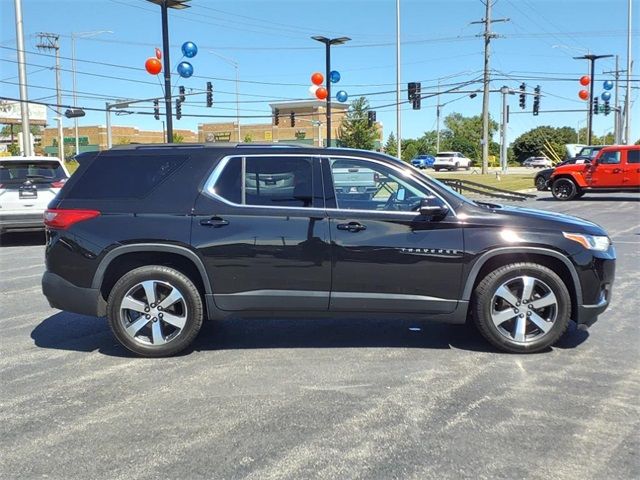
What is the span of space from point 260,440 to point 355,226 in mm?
1912

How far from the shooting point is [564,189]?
22.8 meters

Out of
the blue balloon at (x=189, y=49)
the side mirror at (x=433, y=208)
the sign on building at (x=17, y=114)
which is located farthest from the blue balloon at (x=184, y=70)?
the sign on building at (x=17, y=114)

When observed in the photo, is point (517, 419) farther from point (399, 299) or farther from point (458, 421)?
point (399, 299)

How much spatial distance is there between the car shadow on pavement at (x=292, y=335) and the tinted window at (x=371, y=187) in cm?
125

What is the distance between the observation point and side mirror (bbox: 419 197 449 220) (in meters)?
4.70

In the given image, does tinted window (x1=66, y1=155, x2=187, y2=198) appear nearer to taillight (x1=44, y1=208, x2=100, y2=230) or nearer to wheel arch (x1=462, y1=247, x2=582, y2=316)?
taillight (x1=44, y1=208, x2=100, y2=230)

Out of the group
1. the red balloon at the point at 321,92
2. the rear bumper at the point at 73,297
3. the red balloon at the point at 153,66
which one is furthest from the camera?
the red balloon at the point at 321,92

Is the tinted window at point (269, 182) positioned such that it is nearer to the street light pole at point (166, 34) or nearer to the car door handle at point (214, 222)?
the car door handle at point (214, 222)

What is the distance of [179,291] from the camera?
16.1 ft

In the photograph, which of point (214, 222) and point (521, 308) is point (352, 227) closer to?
point (214, 222)

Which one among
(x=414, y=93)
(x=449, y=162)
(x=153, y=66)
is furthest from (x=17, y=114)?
(x=153, y=66)

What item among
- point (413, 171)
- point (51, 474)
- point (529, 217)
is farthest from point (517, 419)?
point (51, 474)

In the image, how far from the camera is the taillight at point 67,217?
4.95 m

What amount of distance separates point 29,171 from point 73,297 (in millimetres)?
7714
